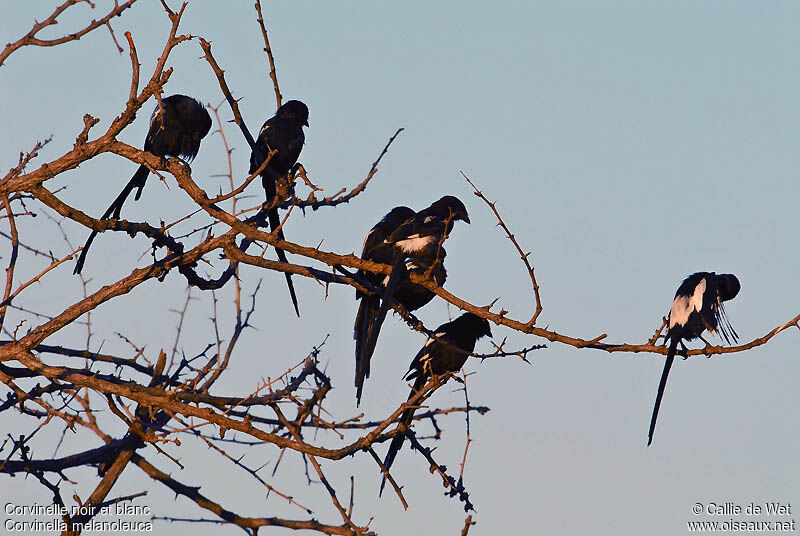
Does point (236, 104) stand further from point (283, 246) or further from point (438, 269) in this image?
point (438, 269)

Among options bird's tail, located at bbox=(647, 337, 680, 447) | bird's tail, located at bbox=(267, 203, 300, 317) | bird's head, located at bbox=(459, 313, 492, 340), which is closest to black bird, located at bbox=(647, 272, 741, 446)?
bird's tail, located at bbox=(647, 337, 680, 447)

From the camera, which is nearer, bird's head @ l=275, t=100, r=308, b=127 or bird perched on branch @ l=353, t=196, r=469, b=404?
bird perched on branch @ l=353, t=196, r=469, b=404

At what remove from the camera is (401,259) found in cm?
471

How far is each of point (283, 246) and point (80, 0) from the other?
1.15m

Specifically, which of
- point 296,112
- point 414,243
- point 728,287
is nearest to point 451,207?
point 414,243

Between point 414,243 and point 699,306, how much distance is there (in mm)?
2197

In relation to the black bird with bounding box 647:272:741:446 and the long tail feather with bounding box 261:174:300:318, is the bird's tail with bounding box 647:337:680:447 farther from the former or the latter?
the long tail feather with bounding box 261:174:300:318

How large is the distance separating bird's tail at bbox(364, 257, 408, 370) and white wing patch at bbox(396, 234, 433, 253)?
74 mm

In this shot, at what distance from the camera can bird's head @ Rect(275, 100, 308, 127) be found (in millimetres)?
6484

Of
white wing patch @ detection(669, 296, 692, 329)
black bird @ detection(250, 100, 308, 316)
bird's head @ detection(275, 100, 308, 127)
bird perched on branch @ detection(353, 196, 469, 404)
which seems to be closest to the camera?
bird perched on branch @ detection(353, 196, 469, 404)

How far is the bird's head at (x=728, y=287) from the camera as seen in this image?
6.25 meters

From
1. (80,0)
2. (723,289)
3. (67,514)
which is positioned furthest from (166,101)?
(723,289)

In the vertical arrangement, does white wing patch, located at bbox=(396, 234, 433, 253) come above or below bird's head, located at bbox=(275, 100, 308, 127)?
below

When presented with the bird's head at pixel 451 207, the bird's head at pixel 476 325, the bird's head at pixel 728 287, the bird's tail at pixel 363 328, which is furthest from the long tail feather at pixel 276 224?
the bird's head at pixel 728 287
